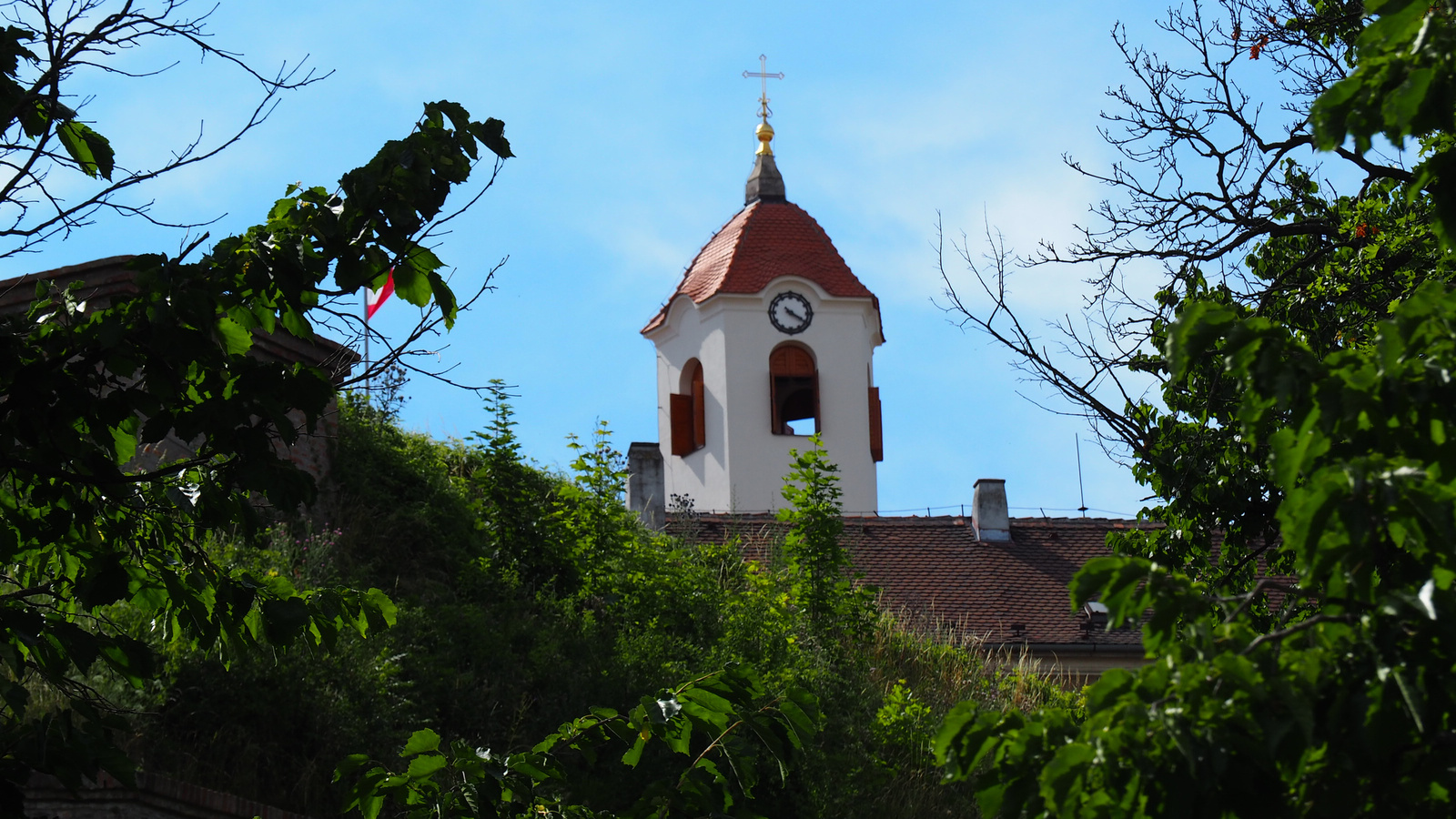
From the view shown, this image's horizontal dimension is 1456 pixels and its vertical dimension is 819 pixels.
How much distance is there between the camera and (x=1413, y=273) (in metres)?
8.52

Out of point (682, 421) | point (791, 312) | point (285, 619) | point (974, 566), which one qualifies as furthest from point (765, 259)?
point (285, 619)

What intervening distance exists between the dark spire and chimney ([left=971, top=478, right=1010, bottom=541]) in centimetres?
1375

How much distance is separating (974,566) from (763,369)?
10.5 m

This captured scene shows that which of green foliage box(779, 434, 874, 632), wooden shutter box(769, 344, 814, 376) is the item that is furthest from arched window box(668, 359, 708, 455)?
green foliage box(779, 434, 874, 632)

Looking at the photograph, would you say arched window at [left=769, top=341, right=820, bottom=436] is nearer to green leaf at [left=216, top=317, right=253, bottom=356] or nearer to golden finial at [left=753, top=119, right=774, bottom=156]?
golden finial at [left=753, top=119, right=774, bottom=156]

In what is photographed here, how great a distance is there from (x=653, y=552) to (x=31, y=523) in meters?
10.7

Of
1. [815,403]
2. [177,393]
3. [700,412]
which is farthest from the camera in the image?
[700,412]

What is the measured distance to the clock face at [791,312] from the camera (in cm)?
3375

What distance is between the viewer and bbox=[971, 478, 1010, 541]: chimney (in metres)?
24.9

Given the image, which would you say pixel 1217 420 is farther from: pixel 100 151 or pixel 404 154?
pixel 100 151

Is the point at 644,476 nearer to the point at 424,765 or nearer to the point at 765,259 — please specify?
the point at 765,259

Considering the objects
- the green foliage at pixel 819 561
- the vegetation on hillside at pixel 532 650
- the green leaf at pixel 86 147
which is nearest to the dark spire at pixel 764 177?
the vegetation on hillside at pixel 532 650

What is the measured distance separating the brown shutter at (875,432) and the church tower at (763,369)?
0.08ft

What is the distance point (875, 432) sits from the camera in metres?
33.4
